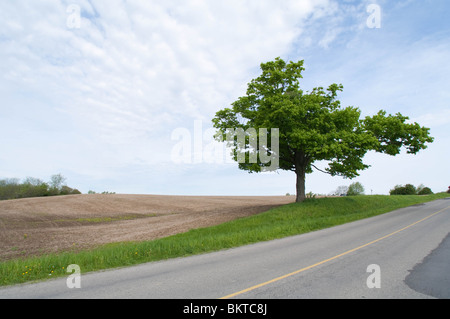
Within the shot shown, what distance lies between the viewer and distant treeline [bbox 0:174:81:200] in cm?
6894

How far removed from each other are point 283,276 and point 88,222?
2938cm

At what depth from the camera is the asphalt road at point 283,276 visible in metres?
6.07

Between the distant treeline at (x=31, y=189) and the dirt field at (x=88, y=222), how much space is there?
27520 millimetres

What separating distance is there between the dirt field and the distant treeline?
1083 inches

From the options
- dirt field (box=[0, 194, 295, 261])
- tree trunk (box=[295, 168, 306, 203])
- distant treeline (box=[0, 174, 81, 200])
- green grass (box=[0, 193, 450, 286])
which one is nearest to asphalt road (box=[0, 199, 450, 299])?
green grass (box=[0, 193, 450, 286])

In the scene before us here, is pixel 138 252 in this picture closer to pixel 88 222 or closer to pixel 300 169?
pixel 300 169

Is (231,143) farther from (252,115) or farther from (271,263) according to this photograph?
(271,263)

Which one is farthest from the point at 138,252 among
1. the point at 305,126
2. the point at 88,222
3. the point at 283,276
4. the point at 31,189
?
the point at 31,189

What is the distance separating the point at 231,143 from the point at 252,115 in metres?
3.86

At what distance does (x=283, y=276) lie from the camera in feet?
23.6

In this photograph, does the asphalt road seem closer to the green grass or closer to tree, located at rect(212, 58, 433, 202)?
the green grass

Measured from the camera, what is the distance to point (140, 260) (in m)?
10.3

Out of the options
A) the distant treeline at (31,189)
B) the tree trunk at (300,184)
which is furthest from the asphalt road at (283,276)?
the distant treeline at (31,189)
